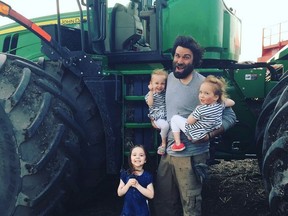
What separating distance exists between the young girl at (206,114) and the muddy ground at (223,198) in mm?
489

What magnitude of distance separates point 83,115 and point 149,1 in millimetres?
2152

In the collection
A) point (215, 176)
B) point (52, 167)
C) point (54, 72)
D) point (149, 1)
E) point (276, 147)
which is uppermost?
point (149, 1)

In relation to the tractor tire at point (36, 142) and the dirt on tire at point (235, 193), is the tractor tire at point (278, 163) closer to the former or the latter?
the dirt on tire at point (235, 193)

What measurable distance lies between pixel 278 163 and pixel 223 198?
182cm

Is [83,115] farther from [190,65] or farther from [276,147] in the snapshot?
[276,147]

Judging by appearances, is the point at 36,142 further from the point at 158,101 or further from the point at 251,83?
the point at 251,83

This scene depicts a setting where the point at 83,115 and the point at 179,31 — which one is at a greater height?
the point at 179,31

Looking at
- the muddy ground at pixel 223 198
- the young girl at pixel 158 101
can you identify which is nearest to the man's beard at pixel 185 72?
the young girl at pixel 158 101

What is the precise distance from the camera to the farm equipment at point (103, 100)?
2.62 metres

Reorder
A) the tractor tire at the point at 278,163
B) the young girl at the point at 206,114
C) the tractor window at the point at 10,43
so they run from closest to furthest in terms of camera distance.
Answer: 1. the tractor tire at the point at 278,163
2. the young girl at the point at 206,114
3. the tractor window at the point at 10,43

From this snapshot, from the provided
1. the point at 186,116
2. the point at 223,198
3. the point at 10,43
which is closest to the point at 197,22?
the point at 186,116

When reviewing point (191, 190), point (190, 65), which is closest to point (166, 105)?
point (190, 65)

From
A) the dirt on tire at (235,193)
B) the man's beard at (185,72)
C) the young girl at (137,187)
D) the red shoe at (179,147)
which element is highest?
the man's beard at (185,72)

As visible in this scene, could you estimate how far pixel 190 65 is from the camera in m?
2.98
